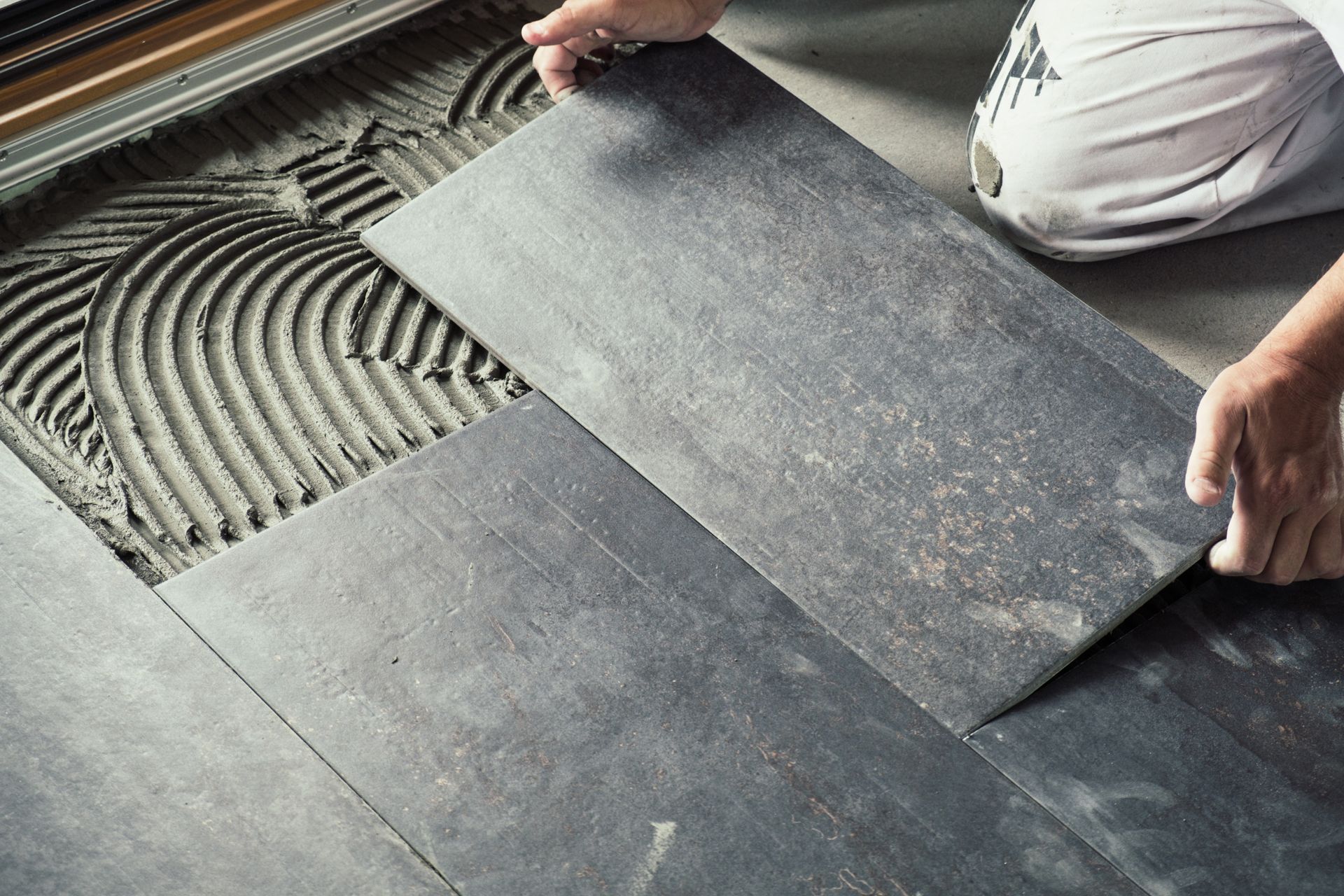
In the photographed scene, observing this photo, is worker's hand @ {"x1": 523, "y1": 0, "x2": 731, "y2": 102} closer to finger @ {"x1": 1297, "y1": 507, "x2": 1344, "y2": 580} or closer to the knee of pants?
the knee of pants

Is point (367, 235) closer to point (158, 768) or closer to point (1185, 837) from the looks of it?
point (158, 768)

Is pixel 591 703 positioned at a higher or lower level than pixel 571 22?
lower

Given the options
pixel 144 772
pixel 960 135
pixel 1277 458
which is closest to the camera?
pixel 144 772

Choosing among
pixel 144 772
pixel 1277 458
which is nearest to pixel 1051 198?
pixel 1277 458

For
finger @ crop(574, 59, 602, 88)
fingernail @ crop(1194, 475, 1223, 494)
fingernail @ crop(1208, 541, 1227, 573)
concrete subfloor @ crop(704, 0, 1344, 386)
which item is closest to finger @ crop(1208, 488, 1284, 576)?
fingernail @ crop(1208, 541, 1227, 573)

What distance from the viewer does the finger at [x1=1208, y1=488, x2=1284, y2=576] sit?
4.73 feet

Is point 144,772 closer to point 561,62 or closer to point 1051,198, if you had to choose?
point 561,62

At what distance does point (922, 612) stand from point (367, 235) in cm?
108

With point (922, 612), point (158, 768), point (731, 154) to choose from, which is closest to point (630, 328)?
point (731, 154)

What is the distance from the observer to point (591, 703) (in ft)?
4.50

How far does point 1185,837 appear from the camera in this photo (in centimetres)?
131

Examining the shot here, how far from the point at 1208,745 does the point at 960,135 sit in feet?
4.63

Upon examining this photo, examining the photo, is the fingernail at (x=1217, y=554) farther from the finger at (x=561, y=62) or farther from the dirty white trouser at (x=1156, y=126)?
the finger at (x=561, y=62)

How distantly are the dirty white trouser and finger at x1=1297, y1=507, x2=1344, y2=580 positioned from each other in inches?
29.4
